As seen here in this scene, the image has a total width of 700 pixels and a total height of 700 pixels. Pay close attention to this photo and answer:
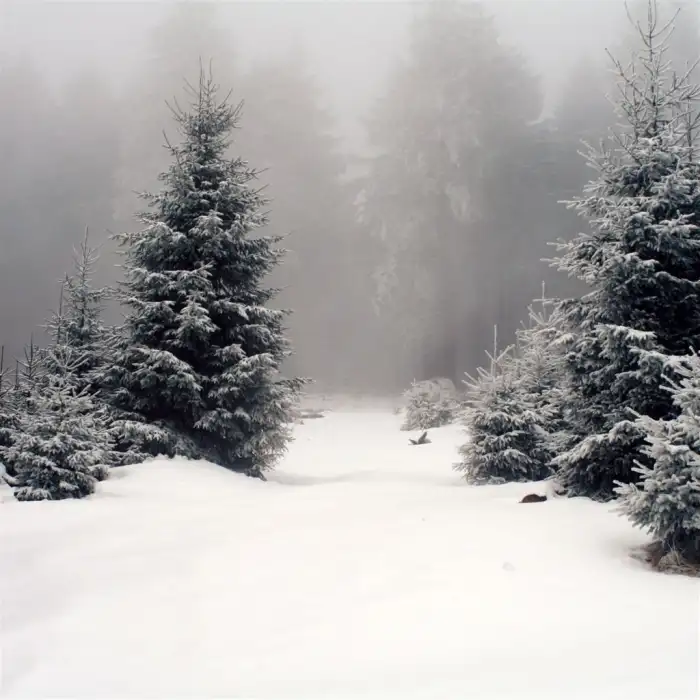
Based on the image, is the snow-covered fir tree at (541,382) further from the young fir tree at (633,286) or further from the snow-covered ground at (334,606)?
the snow-covered ground at (334,606)

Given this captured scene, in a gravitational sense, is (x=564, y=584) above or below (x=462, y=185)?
below

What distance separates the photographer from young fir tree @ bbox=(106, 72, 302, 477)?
8.46 metres

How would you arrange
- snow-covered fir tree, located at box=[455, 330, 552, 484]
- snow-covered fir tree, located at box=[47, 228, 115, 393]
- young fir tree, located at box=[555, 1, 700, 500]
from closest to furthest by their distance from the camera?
young fir tree, located at box=[555, 1, 700, 500]
snow-covered fir tree, located at box=[455, 330, 552, 484]
snow-covered fir tree, located at box=[47, 228, 115, 393]

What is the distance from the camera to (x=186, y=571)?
10.7 ft

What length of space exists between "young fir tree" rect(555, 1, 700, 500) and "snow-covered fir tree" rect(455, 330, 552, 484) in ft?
5.74

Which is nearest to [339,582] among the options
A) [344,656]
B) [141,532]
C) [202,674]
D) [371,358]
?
[344,656]

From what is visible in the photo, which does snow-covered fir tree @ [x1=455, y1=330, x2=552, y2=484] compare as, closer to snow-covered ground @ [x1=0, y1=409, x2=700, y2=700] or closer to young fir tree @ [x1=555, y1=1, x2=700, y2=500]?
young fir tree @ [x1=555, y1=1, x2=700, y2=500]

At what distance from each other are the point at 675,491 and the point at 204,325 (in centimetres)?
687

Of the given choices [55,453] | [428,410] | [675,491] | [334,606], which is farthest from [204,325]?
[428,410]

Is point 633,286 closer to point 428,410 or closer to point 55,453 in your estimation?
point 55,453

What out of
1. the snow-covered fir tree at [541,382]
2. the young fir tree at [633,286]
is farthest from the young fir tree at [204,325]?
the young fir tree at [633,286]

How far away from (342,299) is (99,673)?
34.5m

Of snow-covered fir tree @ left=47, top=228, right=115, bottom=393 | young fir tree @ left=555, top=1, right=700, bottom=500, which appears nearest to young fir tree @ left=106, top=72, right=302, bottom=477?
snow-covered fir tree @ left=47, top=228, right=115, bottom=393

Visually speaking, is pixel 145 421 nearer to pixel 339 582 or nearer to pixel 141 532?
pixel 141 532
